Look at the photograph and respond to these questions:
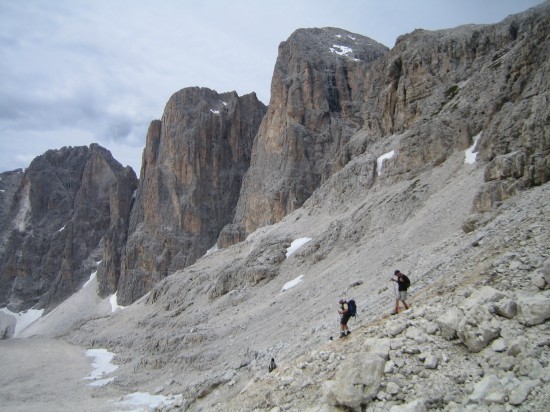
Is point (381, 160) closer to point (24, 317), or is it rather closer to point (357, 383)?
point (357, 383)

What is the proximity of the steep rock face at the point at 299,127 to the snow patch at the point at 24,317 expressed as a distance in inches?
2412

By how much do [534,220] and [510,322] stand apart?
Result: 8247mm

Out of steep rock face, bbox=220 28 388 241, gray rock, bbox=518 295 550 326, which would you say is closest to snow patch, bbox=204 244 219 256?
steep rock face, bbox=220 28 388 241

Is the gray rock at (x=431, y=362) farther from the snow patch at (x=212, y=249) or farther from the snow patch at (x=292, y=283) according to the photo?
the snow patch at (x=212, y=249)

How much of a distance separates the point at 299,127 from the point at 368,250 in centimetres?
5292

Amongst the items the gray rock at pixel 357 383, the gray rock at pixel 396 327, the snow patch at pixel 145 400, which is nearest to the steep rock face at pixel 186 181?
the snow patch at pixel 145 400

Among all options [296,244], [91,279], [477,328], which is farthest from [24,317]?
[477,328]

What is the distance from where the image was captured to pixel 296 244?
52.5 m

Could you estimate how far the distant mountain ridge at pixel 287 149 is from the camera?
4012cm

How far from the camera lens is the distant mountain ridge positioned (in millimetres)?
40125

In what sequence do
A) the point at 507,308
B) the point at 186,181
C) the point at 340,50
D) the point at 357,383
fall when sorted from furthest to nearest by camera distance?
the point at 186,181 → the point at 340,50 → the point at 357,383 → the point at 507,308

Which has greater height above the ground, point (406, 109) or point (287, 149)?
point (287, 149)

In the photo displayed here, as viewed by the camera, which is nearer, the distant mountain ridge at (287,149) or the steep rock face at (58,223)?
the distant mountain ridge at (287,149)

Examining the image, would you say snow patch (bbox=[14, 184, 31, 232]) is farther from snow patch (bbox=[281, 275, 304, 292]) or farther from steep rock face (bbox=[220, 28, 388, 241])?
snow patch (bbox=[281, 275, 304, 292])
